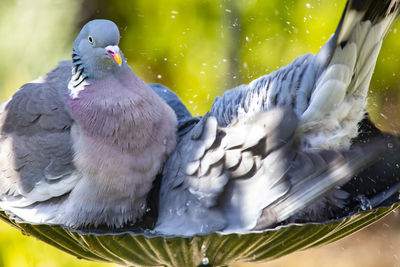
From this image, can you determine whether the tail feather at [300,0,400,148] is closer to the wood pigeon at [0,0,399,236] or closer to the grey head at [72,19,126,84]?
the wood pigeon at [0,0,399,236]

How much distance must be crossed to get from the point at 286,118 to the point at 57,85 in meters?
0.89

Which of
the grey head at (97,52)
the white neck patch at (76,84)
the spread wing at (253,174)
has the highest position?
the grey head at (97,52)

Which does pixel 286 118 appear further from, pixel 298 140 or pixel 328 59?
pixel 328 59

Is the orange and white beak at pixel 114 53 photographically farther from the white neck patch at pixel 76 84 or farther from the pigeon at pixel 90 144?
→ the white neck patch at pixel 76 84

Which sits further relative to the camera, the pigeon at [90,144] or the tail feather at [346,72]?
the pigeon at [90,144]

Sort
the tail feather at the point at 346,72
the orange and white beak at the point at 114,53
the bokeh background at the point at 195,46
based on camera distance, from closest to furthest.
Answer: the tail feather at the point at 346,72 < the orange and white beak at the point at 114,53 < the bokeh background at the point at 195,46

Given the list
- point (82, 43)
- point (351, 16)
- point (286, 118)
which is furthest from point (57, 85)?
point (351, 16)

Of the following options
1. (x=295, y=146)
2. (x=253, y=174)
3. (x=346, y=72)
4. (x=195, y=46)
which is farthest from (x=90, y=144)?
(x=195, y=46)

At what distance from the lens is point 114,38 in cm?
181

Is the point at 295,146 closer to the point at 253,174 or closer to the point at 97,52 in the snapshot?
the point at 253,174

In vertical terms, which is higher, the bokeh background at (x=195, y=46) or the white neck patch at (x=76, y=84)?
the white neck patch at (x=76, y=84)

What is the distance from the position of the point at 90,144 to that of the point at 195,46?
1902 mm

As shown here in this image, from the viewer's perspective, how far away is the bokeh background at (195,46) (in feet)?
10.6

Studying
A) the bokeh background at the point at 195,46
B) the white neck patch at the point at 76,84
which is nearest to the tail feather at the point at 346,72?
the white neck patch at the point at 76,84
